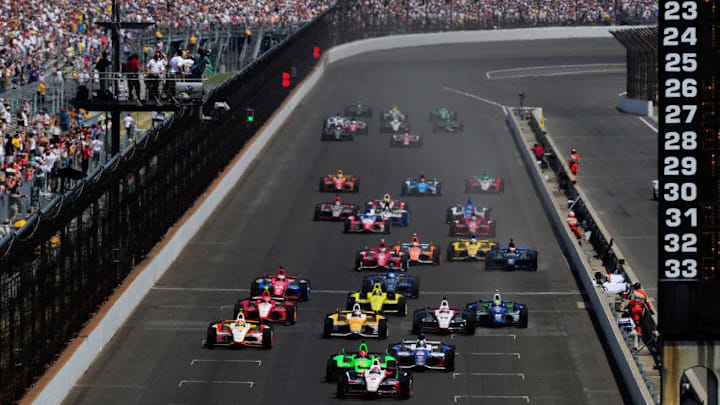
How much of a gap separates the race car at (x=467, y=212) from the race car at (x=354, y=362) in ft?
67.3

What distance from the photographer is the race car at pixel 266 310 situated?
151 ft

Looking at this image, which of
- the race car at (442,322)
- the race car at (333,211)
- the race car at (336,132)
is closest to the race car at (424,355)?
the race car at (442,322)

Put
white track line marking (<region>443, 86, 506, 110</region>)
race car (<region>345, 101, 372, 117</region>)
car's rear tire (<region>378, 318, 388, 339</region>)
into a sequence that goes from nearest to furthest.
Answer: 1. car's rear tire (<region>378, 318, 388, 339</region>)
2. race car (<region>345, 101, 372, 117</region>)
3. white track line marking (<region>443, 86, 506, 110</region>)

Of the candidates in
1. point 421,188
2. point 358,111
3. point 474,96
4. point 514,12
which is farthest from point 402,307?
point 514,12

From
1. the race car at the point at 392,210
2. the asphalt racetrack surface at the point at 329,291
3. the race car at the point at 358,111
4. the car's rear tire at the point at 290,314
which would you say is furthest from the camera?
the race car at the point at 358,111

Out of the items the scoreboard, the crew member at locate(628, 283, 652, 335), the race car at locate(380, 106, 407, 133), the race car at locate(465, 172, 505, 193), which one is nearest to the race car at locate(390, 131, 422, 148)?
the race car at locate(380, 106, 407, 133)

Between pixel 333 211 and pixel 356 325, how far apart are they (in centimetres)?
1770

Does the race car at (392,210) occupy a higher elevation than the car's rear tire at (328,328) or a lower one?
higher

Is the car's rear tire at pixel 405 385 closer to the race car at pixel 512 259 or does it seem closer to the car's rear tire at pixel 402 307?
the car's rear tire at pixel 402 307

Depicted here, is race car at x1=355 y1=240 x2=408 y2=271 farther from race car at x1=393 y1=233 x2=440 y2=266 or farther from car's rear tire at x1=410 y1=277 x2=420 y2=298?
car's rear tire at x1=410 y1=277 x2=420 y2=298

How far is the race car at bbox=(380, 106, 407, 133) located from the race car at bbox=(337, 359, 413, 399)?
45.4 m

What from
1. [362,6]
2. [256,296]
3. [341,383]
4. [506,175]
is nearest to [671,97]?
[341,383]

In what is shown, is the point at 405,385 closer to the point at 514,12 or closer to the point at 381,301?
the point at 381,301

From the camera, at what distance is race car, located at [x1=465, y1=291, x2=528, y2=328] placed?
46.1 m
